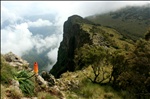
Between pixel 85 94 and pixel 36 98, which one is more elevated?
pixel 36 98

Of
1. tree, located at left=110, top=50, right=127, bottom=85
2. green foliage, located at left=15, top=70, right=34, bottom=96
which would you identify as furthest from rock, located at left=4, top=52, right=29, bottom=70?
tree, located at left=110, top=50, right=127, bottom=85

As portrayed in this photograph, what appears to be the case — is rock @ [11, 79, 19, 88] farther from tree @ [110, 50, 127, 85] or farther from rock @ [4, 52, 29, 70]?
tree @ [110, 50, 127, 85]

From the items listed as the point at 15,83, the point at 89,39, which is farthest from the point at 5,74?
the point at 89,39

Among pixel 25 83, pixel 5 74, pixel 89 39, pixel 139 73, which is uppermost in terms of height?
pixel 5 74

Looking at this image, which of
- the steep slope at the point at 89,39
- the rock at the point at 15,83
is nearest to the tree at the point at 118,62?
the rock at the point at 15,83

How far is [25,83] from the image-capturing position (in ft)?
47.7

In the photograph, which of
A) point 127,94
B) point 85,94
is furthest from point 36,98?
point 127,94

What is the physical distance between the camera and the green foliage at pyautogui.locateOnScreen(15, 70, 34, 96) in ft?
46.6

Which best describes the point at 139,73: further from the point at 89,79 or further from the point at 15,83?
the point at 15,83

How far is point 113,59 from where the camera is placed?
31.0 meters

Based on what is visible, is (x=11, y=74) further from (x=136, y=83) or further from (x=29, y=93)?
(x=136, y=83)

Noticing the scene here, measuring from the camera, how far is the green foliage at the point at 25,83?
14.2 meters

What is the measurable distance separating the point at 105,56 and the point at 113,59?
933 mm

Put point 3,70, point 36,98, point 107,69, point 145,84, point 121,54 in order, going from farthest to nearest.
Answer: point 107,69, point 121,54, point 145,84, point 36,98, point 3,70
